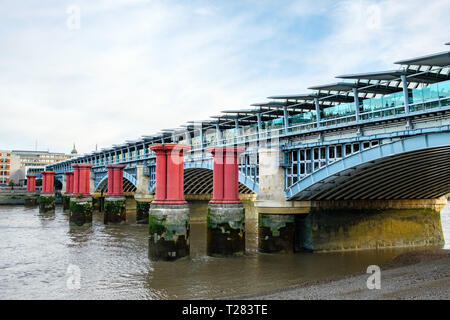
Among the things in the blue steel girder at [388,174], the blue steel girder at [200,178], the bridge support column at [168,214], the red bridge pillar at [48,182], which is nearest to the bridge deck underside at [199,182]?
the blue steel girder at [200,178]

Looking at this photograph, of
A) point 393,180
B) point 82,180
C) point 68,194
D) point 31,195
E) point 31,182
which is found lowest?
point 31,195

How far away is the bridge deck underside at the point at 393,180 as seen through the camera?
17.3m

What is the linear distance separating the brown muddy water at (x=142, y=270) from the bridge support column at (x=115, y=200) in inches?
411

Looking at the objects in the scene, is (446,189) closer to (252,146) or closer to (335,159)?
(335,159)

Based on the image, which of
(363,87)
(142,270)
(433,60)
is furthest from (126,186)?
(433,60)

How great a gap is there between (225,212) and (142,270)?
178 inches

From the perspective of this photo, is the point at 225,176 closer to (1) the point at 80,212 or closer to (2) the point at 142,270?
(2) the point at 142,270

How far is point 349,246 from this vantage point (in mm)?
21969

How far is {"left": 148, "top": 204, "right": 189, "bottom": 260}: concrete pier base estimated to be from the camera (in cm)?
1823

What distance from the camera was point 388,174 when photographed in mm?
19469

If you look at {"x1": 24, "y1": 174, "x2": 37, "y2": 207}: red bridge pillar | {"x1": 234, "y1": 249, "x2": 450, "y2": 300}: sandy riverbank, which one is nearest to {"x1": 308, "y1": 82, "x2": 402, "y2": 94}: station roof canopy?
{"x1": 234, "y1": 249, "x2": 450, "y2": 300}: sandy riverbank

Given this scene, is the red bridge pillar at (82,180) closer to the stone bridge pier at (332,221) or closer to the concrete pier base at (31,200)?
the stone bridge pier at (332,221)
